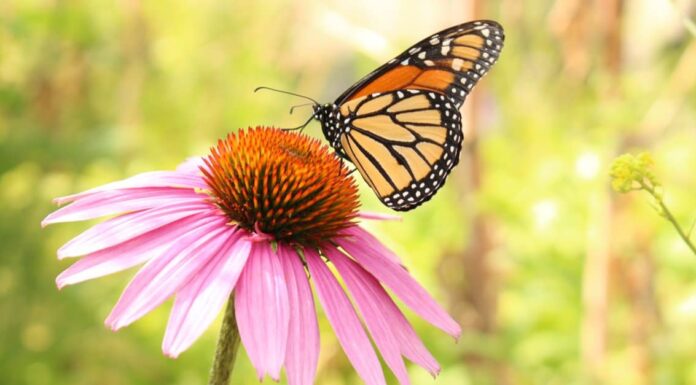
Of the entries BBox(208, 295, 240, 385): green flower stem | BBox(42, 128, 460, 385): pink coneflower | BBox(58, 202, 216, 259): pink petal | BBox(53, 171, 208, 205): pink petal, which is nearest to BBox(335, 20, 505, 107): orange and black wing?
BBox(42, 128, 460, 385): pink coneflower

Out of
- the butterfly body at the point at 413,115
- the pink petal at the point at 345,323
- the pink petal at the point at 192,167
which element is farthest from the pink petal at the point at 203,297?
the butterfly body at the point at 413,115

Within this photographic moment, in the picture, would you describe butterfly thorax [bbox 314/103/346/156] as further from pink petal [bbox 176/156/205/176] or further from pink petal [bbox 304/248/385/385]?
pink petal [bbox 304/248/385/385]

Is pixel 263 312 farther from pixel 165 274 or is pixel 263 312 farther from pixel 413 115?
pixel 413 115

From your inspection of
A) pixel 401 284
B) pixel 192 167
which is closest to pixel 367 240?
pixel 401 284

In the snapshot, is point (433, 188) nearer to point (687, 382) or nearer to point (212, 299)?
point (212, 299)

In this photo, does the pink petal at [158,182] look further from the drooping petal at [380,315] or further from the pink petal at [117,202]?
the drooping petal at [380,315]

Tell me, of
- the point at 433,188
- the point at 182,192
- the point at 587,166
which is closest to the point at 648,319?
the point at 587,166
